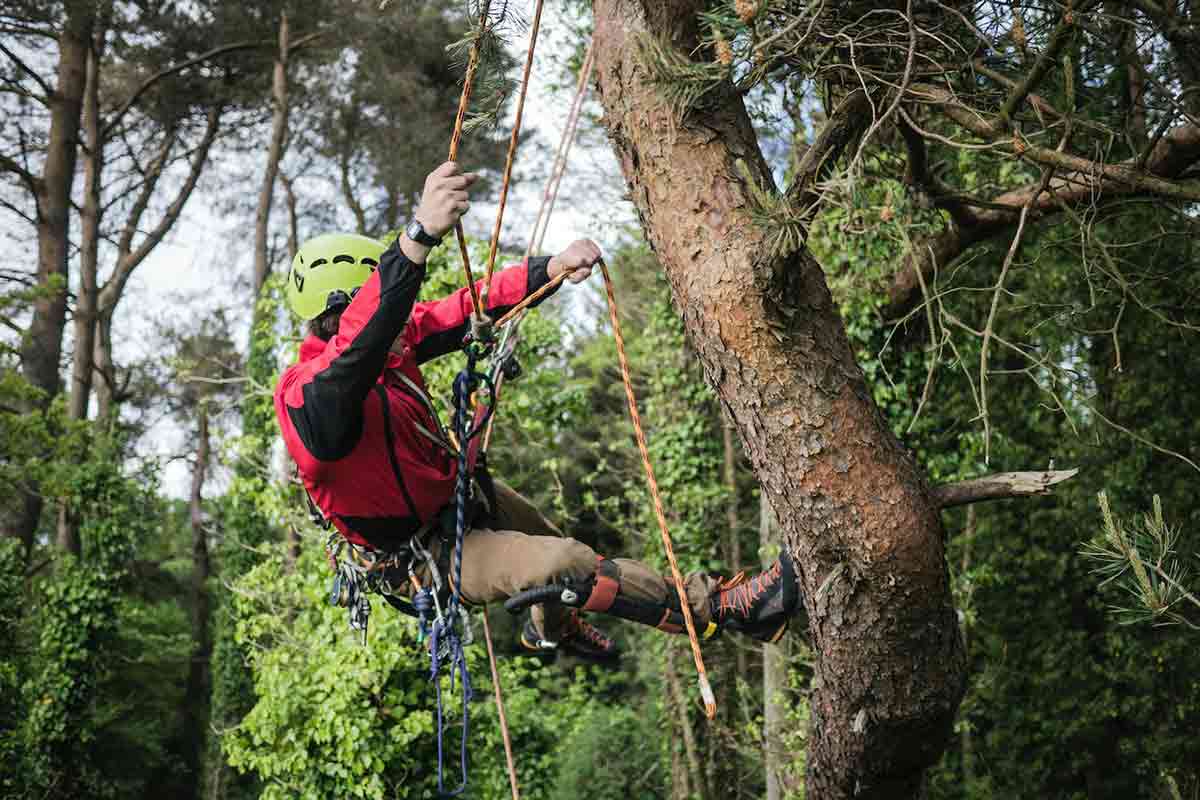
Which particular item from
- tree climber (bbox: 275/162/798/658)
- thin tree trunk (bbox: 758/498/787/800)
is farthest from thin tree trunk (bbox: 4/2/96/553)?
tree climber (bbox: 275/162/798/658)

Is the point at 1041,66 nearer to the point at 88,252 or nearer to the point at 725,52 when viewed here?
the point at 725,52

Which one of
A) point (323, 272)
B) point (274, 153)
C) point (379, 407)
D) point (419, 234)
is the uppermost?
point (274, 153)

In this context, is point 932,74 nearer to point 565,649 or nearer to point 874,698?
point 874,698

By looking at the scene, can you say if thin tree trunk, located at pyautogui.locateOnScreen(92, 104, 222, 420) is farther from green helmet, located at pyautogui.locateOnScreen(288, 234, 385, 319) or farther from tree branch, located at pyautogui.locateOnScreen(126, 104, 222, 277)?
green helmet, located at pyautogui.locateOnScreen(288, 234, 385, 319)

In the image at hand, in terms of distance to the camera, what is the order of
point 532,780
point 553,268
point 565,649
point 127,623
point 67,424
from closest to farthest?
point 553,268 < point 565,649 < point 532,780 < point 67,424 < point 127,623

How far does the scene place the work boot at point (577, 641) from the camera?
352 cm

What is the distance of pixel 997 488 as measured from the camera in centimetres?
233

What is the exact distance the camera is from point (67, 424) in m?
9.73

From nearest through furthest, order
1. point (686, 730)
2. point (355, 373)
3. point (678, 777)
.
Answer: point (355, 373) → point (686, 730) → point (678, 777)

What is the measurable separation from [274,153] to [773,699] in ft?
31.1

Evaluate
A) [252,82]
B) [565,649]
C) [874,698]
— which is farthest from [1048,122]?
[252,82]

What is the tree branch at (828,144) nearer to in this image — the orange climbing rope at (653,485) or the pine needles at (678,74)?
the pine needles at (678,74)

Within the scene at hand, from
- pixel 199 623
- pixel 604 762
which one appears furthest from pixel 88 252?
pixel 604 762

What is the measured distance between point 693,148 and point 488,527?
145 cm
